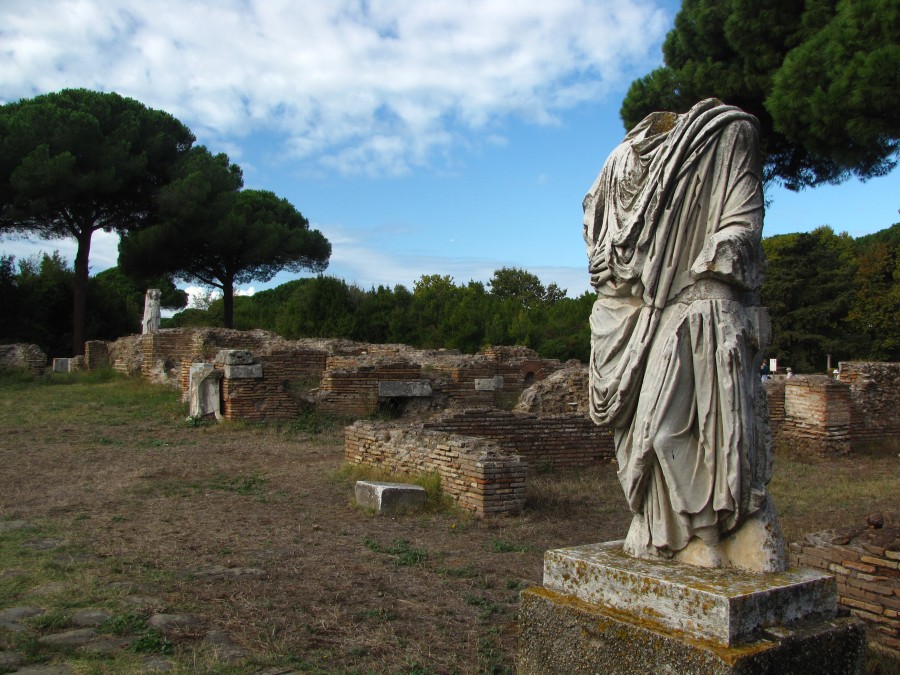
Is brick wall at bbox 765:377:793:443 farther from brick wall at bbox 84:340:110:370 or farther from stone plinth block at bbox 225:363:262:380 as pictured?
brick wall at bbox 84:340:110:370

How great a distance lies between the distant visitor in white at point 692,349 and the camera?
239 cm

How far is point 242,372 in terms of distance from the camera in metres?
12.5

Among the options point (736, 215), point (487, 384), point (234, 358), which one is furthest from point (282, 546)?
point (487, 384)

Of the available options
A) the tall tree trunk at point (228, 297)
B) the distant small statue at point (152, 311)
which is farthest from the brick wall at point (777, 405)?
the tall tree trunk at point (228, 297)

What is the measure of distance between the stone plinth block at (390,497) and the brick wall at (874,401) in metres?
8.73

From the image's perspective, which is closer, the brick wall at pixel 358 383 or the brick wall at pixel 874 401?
the brick wall at pixel 874 401

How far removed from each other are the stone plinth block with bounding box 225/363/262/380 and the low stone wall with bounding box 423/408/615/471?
15.6 ft

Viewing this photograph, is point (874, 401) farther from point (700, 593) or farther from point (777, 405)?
point (700, 593)

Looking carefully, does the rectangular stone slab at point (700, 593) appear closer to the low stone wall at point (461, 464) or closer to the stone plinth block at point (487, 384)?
the low stone wall at point (461, 464)

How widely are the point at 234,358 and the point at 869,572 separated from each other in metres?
10.4

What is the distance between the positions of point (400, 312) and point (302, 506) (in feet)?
84.6

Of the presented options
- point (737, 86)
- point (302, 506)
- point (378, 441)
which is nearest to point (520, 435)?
point (378, 441)

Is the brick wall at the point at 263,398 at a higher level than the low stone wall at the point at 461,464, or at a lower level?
higher

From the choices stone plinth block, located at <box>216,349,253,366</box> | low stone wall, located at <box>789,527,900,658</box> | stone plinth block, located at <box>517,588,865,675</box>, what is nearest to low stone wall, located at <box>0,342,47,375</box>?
stone plinth block, located at <box>216,349,253,366</box>
